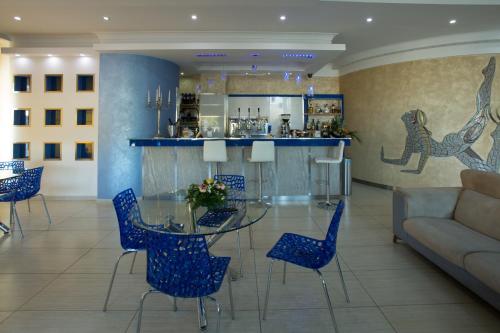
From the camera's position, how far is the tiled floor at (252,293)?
2.27 m

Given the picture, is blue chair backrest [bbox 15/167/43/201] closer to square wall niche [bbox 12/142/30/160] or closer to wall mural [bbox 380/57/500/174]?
square wall niche [bbox 12/142/30/160]

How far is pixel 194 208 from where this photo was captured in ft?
8.36

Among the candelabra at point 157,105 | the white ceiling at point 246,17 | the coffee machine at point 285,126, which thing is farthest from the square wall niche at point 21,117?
the coffee machine at point 285,126

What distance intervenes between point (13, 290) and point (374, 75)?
27.5 feet

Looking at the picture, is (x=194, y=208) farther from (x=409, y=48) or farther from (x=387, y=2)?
(x=409, y=48)

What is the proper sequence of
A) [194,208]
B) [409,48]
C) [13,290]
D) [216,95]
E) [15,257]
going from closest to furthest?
1. [194,208]
2. [13,290]
3. [15,257]
4. [409,48]
5. [216,95]

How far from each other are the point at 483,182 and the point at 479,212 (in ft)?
1.47

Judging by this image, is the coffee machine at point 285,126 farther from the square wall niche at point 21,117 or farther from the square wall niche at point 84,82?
the square wall niche at point 21,117

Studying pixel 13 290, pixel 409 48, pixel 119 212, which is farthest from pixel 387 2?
pixel 13 290

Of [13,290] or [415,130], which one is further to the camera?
[415,130]

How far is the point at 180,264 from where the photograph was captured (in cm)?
179

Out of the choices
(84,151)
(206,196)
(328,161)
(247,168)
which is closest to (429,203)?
(328,161)

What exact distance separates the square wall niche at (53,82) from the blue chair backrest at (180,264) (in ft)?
20.6

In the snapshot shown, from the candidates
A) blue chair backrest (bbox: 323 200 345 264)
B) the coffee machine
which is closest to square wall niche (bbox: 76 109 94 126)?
the coffee machine
